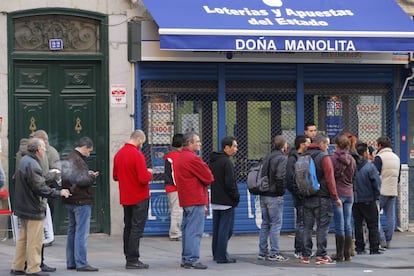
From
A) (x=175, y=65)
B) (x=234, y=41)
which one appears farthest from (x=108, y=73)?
(x=234, y=41)

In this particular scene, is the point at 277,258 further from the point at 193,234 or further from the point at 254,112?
the point at 254,112

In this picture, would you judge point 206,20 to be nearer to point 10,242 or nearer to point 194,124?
point 194,124

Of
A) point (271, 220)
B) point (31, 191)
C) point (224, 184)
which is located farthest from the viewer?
point (271, 220)

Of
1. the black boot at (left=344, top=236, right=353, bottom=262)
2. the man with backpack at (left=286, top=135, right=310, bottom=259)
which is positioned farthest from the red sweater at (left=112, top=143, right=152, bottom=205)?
the black boot at (left=344, top=236, right=353, bottom=262)

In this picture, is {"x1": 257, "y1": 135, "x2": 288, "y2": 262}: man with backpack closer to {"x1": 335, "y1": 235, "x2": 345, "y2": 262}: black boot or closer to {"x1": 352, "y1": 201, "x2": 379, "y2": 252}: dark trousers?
{"x1": 335, "y1": 235, "x2": 345, "y2": 262}: black boot

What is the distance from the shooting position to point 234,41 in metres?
16.1

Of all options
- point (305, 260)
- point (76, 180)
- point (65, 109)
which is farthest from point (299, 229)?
point (65, 109)

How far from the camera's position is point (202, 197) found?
43.6 feet

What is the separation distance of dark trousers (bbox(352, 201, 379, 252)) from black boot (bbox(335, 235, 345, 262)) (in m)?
1.05

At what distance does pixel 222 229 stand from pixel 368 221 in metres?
2.66

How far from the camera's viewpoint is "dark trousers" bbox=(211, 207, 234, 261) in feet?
45.0

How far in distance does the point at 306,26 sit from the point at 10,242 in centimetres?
601

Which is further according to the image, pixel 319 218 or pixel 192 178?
pixel 319 218

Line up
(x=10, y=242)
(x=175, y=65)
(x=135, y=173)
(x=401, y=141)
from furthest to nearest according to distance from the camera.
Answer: (x=401, y=141)
(x=175, y=65)
(x=10, y=242)
(x=135, y=173)
